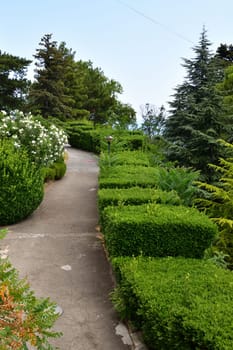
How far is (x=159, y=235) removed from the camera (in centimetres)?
317

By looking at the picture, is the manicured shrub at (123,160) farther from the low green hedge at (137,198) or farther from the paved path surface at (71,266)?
the low green hedge at (137,198)

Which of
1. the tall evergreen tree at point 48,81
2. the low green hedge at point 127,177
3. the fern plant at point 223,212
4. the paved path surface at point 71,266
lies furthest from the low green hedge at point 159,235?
the tall evergreen tree at point 48,81

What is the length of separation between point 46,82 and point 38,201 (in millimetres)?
14492

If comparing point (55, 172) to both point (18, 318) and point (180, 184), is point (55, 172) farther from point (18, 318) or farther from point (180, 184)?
point (18, 318)

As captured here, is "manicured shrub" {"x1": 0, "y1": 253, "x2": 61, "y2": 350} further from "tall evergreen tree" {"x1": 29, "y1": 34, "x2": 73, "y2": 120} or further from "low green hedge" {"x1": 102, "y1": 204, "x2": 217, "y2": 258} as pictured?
"tall evergreen tree" {"x1": 29, "y1": 34, "x2": 73, "y2": 120}

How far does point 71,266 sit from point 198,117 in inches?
230

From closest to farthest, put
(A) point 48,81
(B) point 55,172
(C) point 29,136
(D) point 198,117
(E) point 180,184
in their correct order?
(E) point 180,184
(C) point 29,136
(D) point 198,117
(B) point 55,172
(A) point 48,81

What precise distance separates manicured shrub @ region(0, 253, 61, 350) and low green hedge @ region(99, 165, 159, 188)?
141 inches

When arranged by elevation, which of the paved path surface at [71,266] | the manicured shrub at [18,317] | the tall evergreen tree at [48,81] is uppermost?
the tall evergreen tree at [48,81]

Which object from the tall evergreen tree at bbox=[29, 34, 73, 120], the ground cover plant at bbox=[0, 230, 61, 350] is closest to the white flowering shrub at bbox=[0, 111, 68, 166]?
the ground cover plant at bbox=[0, 230, 61, 350]

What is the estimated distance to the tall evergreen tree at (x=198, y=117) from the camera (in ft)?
27.0

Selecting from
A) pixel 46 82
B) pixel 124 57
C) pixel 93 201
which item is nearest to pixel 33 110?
pixel 46 82

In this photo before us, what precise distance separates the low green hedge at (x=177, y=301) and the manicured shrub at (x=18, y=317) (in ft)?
3.03

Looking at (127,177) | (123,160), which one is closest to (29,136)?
(123,160)
